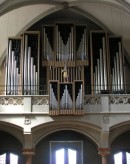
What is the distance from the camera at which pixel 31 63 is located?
20031 mm

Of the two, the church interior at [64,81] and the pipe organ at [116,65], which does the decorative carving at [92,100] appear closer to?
the church interior at [64,81]

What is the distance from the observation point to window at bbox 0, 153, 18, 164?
20681 millimetres

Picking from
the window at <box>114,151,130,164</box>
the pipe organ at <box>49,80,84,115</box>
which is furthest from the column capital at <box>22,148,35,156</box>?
the window at <box>114,151,130,164</box>

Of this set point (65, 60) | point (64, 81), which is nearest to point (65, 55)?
point (65, 60)

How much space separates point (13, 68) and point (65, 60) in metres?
2.72

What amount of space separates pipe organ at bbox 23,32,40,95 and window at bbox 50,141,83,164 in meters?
3.39

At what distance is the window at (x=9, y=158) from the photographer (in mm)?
20681

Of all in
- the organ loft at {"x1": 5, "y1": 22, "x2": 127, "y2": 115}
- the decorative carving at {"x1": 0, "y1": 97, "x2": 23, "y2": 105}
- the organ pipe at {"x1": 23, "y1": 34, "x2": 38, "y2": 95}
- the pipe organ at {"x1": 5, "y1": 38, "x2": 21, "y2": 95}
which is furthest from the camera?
the organ loft at {"x1": 5, "y1": 22, "x2": 127, "y2": 115}

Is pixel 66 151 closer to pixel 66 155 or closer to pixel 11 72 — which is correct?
pixel 66 155

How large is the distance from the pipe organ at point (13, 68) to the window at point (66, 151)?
3.72 meters

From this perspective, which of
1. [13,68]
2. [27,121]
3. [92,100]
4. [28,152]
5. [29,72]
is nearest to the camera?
[27,121]

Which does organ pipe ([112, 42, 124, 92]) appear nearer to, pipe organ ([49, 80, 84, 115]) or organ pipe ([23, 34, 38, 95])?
pipe organ ([49, 80, 84, 115])

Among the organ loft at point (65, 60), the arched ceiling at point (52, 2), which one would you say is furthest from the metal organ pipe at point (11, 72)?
the arched ceiling at point (52, 2)

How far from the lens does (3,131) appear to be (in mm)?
20375
